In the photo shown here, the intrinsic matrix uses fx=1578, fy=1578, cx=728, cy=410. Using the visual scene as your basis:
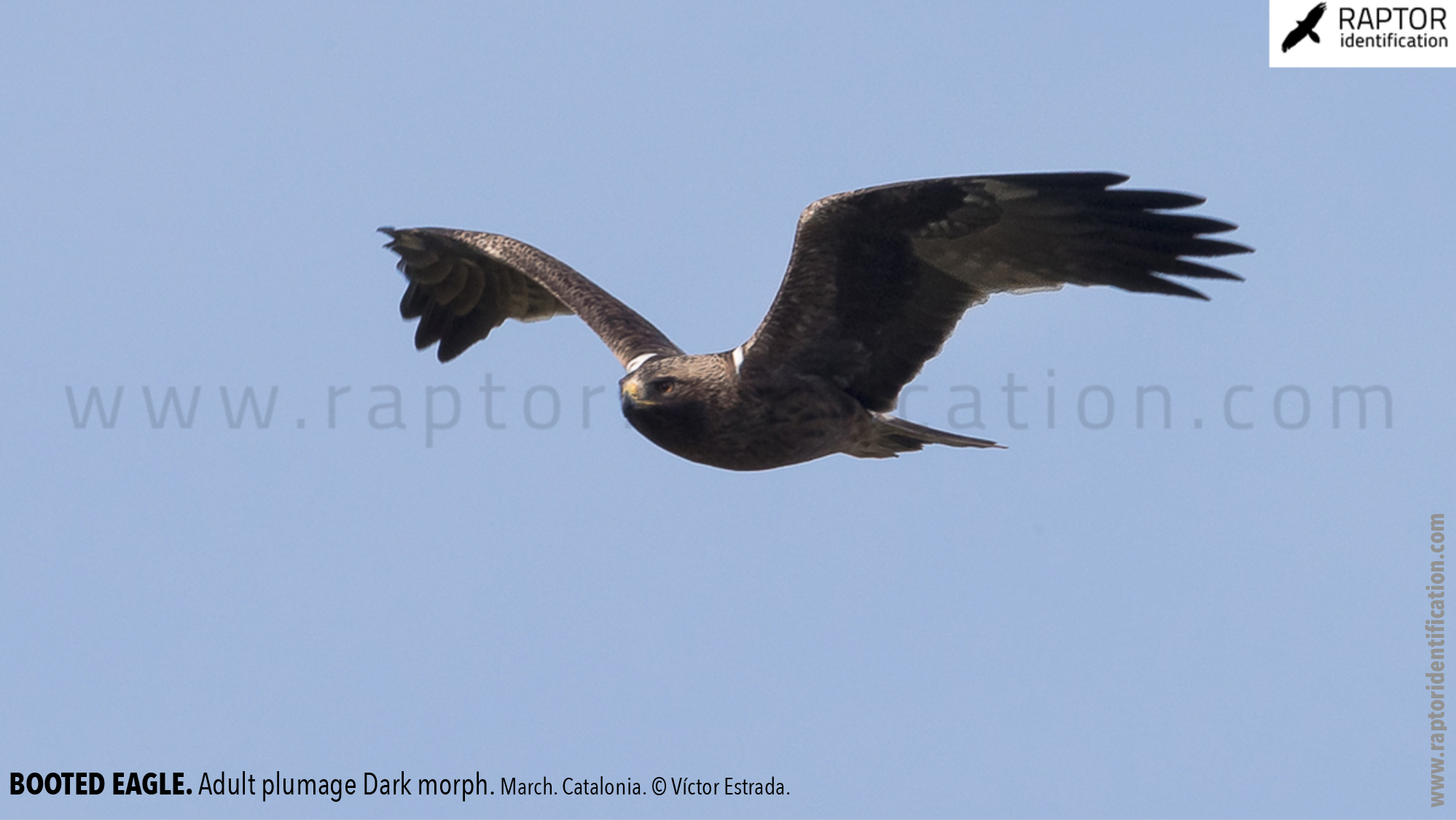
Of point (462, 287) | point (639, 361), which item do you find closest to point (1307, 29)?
point (639, 361)

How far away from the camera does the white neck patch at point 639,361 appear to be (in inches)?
363

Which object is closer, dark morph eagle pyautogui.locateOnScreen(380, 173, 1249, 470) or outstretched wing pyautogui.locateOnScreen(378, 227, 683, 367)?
dark morph eagle pyautogui.locateOnScreen(380, 173, 1249, 470)

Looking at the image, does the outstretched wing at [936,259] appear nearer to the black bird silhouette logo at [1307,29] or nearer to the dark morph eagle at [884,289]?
the dark morph eagle at [884,289]

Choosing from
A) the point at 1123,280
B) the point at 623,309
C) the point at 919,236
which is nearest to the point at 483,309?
the point at 623,309

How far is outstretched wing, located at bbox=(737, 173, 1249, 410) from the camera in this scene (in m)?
8.19

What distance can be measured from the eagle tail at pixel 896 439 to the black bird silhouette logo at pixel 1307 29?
4.18 metres

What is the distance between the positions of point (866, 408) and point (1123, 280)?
63.4 inches

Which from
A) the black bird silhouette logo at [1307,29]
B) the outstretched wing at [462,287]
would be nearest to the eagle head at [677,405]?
the outstretched wing at [462,287]

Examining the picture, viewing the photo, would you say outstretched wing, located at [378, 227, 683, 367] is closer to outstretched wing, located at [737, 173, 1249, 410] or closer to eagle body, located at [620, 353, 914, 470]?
eagle body, located at [620, 353, 914, 470]

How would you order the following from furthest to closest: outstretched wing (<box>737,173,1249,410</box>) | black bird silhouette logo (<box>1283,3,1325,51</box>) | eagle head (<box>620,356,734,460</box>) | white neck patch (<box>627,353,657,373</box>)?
1. black bird silhouette logo (<box>1283,3,1325,51</box>)
2. white neck patch (<box>627,353,657,373</box>)
3. eagle head (<box>620,356,734,460</box>)
4. outstretched wing (<box>737,173,1249,410</box>)

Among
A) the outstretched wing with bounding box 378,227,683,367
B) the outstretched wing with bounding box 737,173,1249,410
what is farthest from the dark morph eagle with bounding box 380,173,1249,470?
the outstretched wing with bounding box 378,227,683,367

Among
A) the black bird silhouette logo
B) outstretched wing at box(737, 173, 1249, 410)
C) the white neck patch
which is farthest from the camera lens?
the black bird silhouette logo

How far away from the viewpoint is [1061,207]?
8.30m

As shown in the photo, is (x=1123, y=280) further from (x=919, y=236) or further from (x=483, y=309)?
(x=483, y=309)
